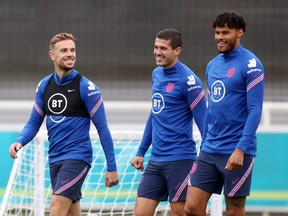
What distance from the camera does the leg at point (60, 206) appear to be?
221 inches

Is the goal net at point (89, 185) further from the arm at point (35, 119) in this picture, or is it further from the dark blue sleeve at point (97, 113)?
the dark blue sleeve at point (97, 113)

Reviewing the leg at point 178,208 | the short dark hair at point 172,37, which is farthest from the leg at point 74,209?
the short dark hair at point 172,37

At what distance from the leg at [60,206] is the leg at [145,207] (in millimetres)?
457

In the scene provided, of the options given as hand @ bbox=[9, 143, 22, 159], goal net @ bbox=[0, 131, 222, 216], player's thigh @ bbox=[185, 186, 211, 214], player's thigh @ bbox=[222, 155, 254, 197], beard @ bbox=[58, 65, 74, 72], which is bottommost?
goal net @ bbox=[0, 131, 222, 216]

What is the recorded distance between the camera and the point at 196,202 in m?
5.43

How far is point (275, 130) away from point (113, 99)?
90.5 inches

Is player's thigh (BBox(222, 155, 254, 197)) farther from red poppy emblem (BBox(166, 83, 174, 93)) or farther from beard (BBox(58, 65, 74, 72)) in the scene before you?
beard (BBox(58, 65, 74, 72))

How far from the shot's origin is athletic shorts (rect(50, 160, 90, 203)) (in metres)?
5.68

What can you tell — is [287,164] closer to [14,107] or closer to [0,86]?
[14,107]

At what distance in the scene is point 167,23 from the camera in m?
9.91

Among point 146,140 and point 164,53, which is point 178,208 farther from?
point 164,53

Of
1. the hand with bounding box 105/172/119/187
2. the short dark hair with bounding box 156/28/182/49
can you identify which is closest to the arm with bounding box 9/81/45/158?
the hand with bounding box 105/172/119/187

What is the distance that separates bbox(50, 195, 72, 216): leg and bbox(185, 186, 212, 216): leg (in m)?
0.78

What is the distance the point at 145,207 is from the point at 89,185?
6.83 ft
